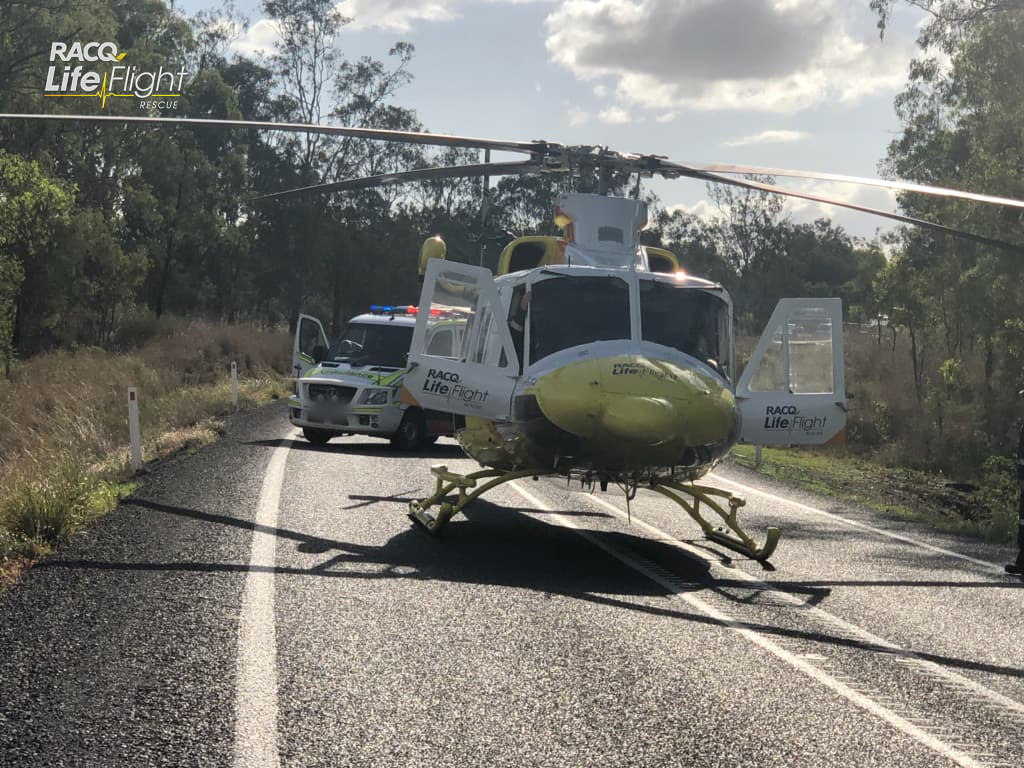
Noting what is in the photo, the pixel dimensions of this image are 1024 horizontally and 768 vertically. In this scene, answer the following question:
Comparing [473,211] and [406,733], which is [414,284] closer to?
[473,211]

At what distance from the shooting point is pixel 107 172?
48906 millimetres

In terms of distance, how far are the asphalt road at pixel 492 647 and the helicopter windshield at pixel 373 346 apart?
8.22 metres

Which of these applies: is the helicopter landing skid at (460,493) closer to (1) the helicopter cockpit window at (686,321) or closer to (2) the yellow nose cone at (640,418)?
(2) the yellow nose cone at (640,418)

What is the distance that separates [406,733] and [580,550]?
5.01 m

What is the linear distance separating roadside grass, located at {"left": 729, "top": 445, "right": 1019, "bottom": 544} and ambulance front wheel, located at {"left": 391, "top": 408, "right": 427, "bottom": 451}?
5.58 m

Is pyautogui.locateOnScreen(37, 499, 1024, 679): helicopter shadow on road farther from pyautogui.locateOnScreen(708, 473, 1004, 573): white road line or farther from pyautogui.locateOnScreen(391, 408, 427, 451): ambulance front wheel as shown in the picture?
pyautogui.locateOnScreen(391, 408, 427, 451): ambulance front wheel

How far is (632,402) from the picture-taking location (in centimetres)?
799

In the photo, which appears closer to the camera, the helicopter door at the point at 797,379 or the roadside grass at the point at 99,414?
the roadside grass at the point at 99,414

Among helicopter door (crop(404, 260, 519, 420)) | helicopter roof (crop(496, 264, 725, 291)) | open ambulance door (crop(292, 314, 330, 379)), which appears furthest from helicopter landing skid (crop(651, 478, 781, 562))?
open ambulance door (crop(292, 314, 330, 379))

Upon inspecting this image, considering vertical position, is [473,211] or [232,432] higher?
[473,211]

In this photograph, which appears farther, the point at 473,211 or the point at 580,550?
the point at 473,211

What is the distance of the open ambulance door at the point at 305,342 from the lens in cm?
2077

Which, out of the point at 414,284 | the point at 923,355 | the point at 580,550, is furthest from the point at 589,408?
the point at 414,284

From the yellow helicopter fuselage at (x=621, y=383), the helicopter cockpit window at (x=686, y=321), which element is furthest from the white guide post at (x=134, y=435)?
the helicopter cockpit window at (x=686, y=321)
